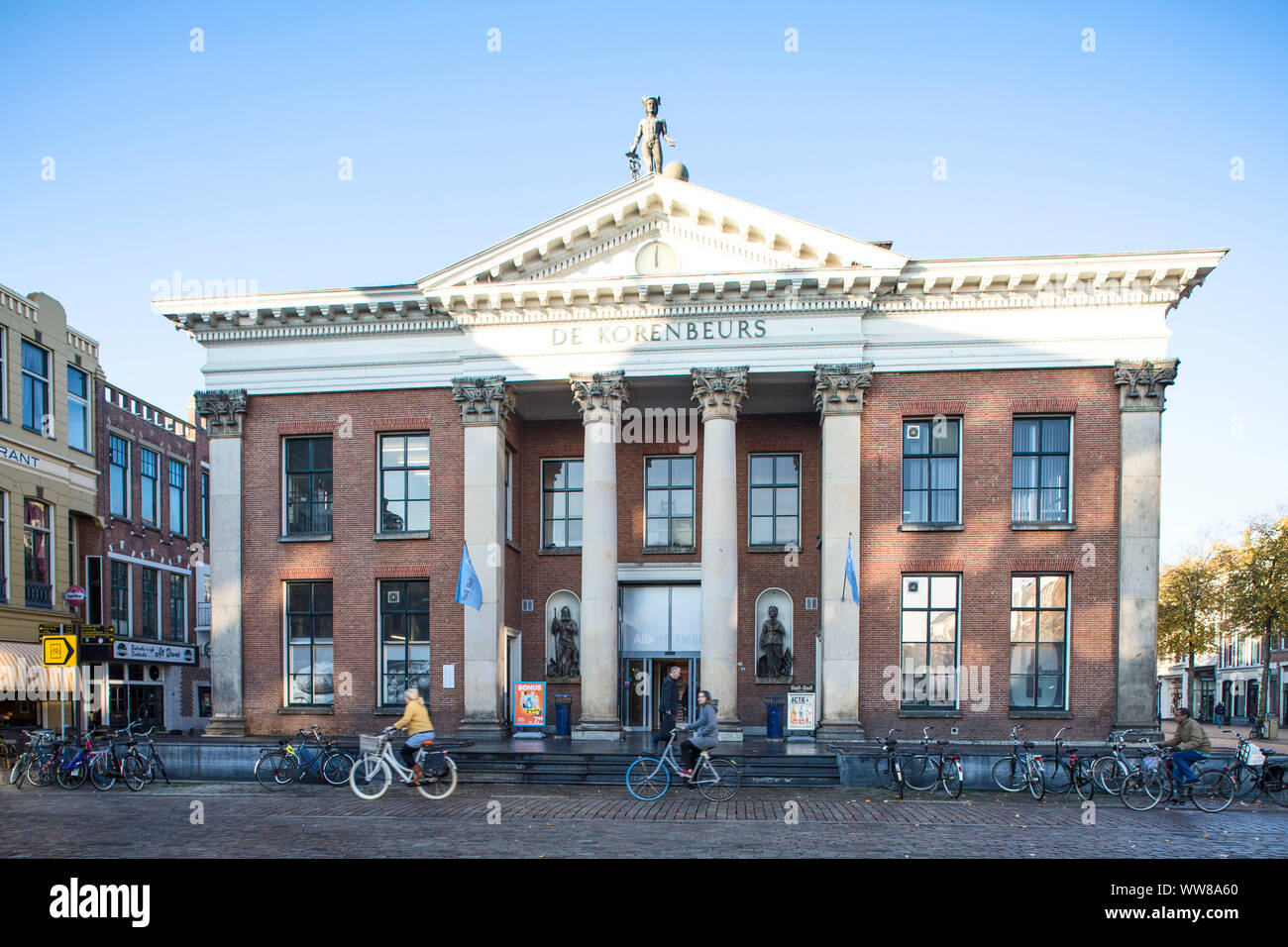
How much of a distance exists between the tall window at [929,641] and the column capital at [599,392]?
328 inches

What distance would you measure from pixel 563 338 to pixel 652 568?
6.96m

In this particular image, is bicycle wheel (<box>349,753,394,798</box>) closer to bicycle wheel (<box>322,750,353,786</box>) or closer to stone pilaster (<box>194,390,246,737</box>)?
bicycle wheel (<box>322,750,353,786</box>)

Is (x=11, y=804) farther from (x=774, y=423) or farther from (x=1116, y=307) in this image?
(x=1116, y=307)

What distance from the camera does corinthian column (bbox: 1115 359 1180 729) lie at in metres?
24.4

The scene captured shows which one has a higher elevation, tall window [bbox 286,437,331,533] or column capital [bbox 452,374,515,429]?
column capital [bbox 452,374,515,429]

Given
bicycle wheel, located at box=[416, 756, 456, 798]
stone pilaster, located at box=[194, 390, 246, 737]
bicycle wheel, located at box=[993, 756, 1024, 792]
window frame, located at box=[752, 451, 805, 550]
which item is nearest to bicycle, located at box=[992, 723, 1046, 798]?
bicycle wheel, located at box=[993, 756, 1024, 792]

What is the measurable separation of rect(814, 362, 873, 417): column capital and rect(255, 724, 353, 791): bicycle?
13462 millimetres

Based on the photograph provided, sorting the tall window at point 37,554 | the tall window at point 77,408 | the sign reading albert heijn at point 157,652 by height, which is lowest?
the sign reading albert heijn at point 157,652

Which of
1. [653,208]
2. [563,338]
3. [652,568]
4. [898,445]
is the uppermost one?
[653,208]

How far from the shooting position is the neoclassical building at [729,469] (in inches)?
987

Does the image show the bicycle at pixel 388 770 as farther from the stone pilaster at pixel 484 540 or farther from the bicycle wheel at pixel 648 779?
the stone pilaster at pixel 484 540

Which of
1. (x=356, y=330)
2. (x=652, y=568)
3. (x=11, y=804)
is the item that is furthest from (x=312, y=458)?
(x=11, y=804)

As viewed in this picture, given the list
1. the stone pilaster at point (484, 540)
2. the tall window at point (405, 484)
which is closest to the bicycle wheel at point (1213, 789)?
the stone pilaster at point (484, 540)

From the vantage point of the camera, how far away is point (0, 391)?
3369cm
